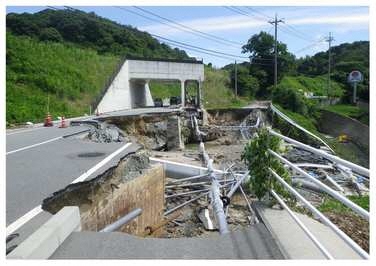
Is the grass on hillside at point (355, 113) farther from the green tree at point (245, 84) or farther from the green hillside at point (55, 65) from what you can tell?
the green hillside at point (55, 65)

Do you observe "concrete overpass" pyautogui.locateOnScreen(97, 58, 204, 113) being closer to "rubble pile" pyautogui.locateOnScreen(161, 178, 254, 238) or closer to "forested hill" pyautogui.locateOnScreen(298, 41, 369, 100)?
"rubble pile" pyautogui.locateOnScreen(161, 178, 254, 238)

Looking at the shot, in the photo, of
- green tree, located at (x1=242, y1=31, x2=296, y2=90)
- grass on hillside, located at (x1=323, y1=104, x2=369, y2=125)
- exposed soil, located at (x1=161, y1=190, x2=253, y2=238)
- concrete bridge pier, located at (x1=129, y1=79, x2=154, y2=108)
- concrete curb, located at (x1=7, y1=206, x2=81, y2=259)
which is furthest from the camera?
green tree, located at (x1=242, y1=31, x2=296, y2=90)

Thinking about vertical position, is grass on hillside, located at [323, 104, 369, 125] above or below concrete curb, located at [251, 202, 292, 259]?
above

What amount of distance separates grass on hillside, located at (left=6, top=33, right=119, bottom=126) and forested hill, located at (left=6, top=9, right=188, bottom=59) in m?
15.9

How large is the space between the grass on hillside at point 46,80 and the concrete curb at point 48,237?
19649 mm

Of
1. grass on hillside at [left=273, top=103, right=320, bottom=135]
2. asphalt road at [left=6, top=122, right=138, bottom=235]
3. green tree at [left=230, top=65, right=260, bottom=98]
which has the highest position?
green tree at [left=230, top=65, right=260, bottom=98]

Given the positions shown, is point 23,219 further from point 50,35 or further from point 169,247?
point 50,35

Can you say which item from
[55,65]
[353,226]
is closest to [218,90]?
[55,65]

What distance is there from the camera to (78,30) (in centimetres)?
5953

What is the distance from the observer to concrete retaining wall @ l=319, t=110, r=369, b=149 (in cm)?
4131

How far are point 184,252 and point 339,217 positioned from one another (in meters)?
2.99

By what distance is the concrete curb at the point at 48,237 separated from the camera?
3.63 meters

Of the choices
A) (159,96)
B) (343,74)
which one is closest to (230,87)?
(159,96)

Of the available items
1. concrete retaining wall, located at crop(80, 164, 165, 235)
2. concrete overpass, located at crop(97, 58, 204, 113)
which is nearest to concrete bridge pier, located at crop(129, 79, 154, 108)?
concrete overpass, located at crop(97, 58, 204, 113)
